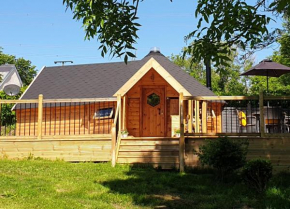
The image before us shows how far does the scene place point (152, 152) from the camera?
385 inches

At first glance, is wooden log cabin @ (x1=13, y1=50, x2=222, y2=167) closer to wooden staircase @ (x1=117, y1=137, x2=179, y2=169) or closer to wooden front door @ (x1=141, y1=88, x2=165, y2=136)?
wooden front door @ (x1=141, y1=88, x2=165, y2=136)

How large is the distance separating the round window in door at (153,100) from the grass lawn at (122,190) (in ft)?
18.7

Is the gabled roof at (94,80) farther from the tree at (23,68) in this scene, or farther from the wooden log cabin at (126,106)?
the tree at (23,68)

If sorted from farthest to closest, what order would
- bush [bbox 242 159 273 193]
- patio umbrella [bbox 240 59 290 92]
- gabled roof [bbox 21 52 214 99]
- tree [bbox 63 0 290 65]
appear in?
gabled roof [bbox 21 52 214 99] < patio umbrella [bbox 240 59 290 92] < bush [bbox 242 159 273 193] < tree [bbox 63 0 290 65]

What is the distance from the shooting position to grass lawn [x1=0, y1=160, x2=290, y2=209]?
5.64m

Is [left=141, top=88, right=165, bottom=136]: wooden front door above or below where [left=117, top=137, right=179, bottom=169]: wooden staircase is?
above

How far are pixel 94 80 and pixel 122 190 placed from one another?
10803mm

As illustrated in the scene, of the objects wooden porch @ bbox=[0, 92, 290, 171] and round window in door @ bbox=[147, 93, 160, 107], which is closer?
wooden porch @ bbox=[0, 92, 290, 171]

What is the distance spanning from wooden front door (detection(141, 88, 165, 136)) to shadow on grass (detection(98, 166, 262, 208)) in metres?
5.80

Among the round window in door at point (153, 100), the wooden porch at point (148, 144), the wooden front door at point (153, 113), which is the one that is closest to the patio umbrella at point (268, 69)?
the wooden porch at point (148, 144)

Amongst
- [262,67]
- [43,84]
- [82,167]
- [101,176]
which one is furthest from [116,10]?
[43,84]

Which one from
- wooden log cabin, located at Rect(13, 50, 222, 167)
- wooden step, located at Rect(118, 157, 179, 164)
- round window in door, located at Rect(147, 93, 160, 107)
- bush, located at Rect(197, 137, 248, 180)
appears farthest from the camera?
round window in door, located at Rect(147, 93, 160, 107)

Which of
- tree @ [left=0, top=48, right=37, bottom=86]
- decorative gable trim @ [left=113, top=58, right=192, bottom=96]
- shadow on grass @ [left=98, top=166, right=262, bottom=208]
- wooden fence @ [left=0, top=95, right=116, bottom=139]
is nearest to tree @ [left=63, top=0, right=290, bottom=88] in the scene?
shadow on grass @ [left=98, top=166, right=262, bottom=208]

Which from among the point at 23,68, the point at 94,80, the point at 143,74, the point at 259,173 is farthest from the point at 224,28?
the point at 23,68
